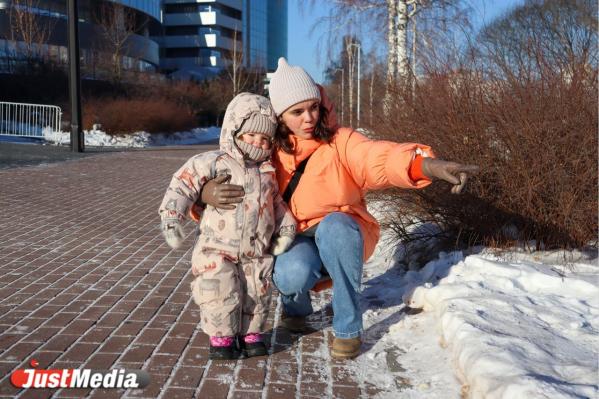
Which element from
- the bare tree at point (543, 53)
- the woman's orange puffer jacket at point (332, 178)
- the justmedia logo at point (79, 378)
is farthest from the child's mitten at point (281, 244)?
the bare tree at point (543, 53)

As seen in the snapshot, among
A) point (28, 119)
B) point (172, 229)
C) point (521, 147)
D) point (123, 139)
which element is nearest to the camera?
point (172, 229)

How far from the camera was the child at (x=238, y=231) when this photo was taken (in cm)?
279

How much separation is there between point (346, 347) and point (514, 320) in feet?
2.87

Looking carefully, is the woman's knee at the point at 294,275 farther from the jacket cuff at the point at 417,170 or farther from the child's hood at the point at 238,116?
the jacket cuff at the point at 417,170

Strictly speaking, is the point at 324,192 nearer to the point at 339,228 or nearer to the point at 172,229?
the point at 339,228

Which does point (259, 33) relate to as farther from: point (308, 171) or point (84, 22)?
point (308, 171)

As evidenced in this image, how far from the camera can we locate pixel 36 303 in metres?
3.71

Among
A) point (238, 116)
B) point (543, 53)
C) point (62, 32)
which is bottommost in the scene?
point (238, 116)

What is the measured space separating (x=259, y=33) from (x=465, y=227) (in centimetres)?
7930

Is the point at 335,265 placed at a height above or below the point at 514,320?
above

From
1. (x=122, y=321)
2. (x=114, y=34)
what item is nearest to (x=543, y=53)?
(x=122, y=321)

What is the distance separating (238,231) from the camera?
2.80 m

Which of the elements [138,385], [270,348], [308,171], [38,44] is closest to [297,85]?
Result: [308,171]

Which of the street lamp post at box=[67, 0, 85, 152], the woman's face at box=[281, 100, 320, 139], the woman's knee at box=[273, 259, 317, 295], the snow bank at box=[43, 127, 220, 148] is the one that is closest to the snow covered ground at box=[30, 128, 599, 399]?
the woman's knee at box=[273, 259, 317, 295]
